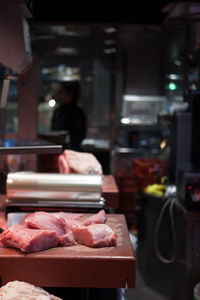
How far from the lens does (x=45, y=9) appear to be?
6945mm

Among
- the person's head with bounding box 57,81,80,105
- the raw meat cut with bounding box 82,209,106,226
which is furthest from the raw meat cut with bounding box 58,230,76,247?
the person's head with bounding box 57,81,80,105

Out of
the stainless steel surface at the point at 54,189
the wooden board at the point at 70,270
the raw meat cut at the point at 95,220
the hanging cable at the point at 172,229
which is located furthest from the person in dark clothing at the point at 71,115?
the wooden board at the point at 70,270

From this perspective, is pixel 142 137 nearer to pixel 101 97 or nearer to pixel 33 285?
pixel 101 97

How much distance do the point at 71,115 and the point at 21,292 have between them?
14.8ft

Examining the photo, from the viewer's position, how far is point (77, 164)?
11.9ft

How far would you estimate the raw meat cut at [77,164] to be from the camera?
11.8 ft

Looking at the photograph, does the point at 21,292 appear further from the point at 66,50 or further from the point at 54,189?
the point at 66,50

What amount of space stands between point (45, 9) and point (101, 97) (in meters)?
1.84

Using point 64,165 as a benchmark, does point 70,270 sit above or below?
below

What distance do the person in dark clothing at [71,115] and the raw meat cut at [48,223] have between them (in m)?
3.84

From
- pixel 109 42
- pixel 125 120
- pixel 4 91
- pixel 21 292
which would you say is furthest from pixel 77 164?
pixel 109 42

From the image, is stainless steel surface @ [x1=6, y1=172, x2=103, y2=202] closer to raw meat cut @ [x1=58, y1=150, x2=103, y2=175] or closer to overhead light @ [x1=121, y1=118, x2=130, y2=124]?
raw meat cut @ [x1=58, y1=150, x2=103, y2=175]

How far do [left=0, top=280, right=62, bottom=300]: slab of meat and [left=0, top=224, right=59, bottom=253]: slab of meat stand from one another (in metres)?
0.19

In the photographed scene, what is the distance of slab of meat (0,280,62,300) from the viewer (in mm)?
1748
